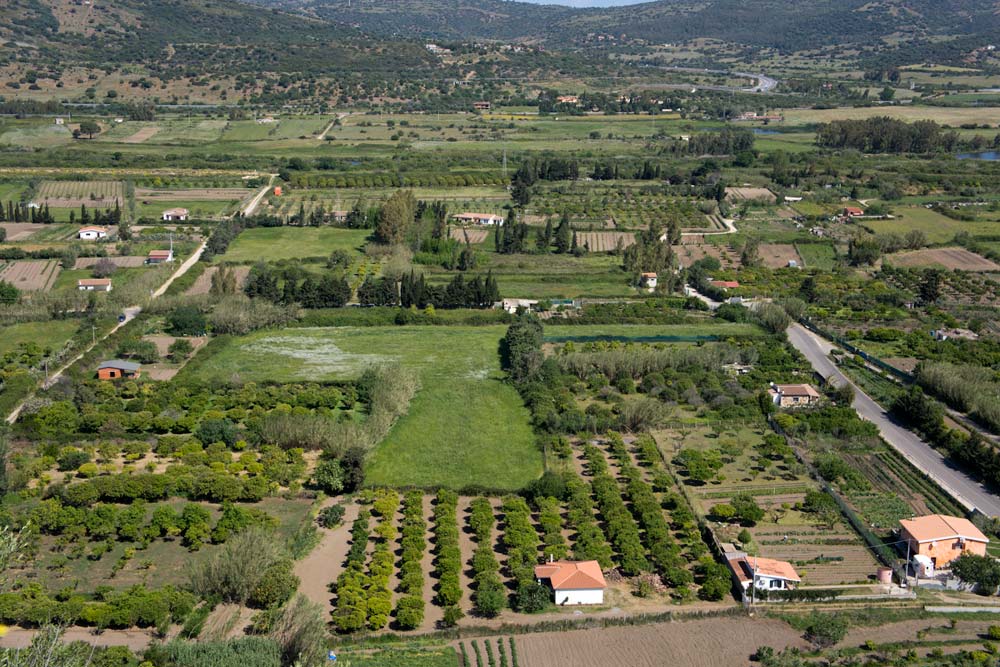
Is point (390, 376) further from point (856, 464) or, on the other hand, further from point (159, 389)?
point (856, 464)

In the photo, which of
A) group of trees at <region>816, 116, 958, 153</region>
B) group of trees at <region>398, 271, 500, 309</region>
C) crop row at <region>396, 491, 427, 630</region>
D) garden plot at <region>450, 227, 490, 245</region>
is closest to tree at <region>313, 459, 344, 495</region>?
crop row at <region>396, 491, 427, 630</region>

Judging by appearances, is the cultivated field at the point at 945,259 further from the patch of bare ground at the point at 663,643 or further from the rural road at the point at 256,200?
the patch of bare ground at the point at 663,643

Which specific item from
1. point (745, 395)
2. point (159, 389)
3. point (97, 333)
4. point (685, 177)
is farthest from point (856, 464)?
point (685, 177)

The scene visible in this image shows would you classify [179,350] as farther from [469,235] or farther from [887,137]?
[887,137]

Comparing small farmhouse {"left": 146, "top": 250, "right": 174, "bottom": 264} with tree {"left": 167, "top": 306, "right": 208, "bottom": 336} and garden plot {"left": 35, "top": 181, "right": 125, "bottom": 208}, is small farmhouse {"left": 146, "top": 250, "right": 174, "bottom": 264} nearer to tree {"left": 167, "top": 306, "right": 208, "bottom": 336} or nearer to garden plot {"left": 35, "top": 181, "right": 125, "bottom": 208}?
tree {"left": 167, "top": 306, "right": 208, "bottom": 336}

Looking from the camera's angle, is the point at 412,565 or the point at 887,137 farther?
the point at 887,137

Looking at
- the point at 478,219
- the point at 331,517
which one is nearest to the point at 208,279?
the point at 478,219
